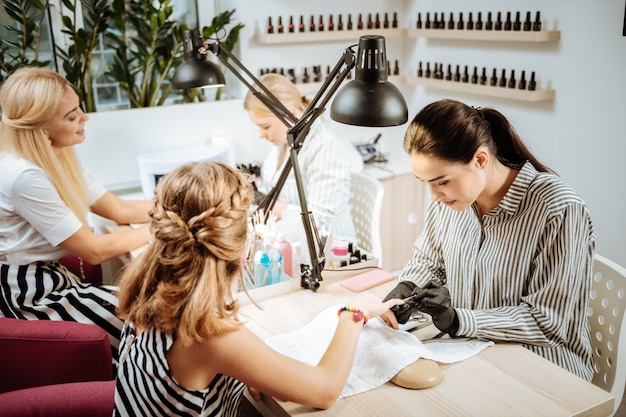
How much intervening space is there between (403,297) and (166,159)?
180 cm

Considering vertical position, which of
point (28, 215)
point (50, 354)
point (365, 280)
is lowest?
point (50, 354)

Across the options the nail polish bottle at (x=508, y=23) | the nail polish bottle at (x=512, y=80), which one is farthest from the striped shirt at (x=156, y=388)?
the nail polish bottle at (x=508, y=23)

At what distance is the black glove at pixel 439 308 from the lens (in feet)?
5.20

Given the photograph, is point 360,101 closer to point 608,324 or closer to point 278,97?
point 608,324

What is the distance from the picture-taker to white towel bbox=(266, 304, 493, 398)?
4.77 ft

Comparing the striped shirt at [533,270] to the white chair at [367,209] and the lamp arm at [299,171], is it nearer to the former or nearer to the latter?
the lamp arm at [299,171]

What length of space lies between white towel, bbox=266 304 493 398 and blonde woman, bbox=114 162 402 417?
0.12 metres

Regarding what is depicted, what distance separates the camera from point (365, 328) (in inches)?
63.9

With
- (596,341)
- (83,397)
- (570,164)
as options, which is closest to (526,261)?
(596,341)

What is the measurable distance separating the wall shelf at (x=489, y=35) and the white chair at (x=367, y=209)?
3.55 feet

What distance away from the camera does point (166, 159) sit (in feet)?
10.3

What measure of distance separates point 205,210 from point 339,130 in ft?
9.19

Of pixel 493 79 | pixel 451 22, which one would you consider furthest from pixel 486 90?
pixel 451 22

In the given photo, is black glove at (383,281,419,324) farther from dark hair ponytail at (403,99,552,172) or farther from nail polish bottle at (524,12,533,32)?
nail polish bottle at (524,12,533,32)
